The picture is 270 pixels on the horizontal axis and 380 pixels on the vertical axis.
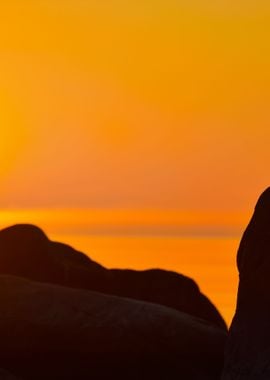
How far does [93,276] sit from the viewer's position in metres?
38.4

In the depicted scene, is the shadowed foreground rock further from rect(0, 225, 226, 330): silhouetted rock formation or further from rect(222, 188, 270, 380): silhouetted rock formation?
rect(0, 225, 226, 330): silhouetted rock formation

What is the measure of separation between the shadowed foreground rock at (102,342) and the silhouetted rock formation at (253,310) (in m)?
3.83

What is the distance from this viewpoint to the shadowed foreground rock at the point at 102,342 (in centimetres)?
2988

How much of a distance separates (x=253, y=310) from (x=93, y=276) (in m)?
12.9

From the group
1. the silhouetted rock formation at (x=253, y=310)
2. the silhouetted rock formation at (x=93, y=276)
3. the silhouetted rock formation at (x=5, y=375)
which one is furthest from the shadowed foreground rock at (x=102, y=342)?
the silhouetted rock formation at (x=93, y=276)

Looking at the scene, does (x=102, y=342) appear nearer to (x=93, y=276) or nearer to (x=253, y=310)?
(x=253, y=310)

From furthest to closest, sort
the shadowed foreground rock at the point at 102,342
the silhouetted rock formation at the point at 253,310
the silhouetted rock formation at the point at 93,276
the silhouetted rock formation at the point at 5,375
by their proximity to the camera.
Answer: the silhouetted rock formation at the point at 93,276, the shadowed foreground rock at the point at 102,342, the silhouetted rock formation at the point at 5,375, the silhouetted rock formation at the point at 253,310

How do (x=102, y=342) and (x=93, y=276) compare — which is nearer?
(x=102, y=342)

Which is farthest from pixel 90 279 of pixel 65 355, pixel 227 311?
pixel 227 311

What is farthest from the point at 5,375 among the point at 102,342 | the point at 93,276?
the point at 93,276

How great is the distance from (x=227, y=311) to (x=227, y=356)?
60813 millimetres

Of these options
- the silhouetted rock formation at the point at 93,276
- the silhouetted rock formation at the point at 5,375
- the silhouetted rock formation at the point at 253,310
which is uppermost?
the silhouetted rock formation at the point at 253,310

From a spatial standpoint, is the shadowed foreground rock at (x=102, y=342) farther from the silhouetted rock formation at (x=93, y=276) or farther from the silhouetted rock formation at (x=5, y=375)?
the silhouetted rock formation at (x=93, y=276)

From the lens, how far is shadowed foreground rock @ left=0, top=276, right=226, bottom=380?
29.9 metres
